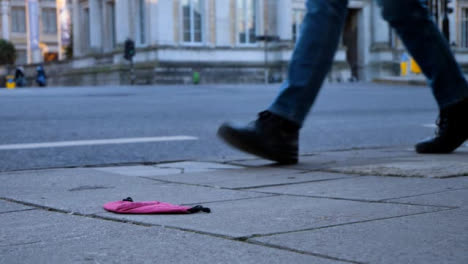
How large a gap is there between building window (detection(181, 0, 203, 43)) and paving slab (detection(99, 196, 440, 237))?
120 feet

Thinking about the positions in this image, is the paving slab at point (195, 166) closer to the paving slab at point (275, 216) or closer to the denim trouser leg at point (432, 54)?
the denim trouser leg at point (432, 54)

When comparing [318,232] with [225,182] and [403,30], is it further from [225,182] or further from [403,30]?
[403,30]

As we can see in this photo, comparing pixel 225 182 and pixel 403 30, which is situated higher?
pixel 403 30

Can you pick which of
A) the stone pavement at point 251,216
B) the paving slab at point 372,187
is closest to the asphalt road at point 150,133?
the stone pavement at point 251,216

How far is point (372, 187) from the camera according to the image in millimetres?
2877

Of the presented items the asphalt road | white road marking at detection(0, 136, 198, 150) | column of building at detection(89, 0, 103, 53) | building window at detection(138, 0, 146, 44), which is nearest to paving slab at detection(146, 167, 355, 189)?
the asphalt road

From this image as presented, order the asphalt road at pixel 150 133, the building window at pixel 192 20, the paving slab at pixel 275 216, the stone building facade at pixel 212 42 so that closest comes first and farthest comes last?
the paving slab at pixel 275 216 → the asphalt road at pixel 150 133 → the stone building facade at pixel 212 42 → the building window at pixel 192 20

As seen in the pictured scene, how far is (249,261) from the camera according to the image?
166cm

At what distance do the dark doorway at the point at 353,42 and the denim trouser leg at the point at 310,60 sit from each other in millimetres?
41200

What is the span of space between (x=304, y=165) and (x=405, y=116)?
518cm

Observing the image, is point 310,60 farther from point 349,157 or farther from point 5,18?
point 5,18

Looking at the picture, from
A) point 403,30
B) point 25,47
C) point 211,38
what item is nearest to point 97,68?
point 211,38

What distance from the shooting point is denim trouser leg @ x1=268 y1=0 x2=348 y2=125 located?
3705mm

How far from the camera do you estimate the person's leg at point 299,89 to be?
3.71 meters
